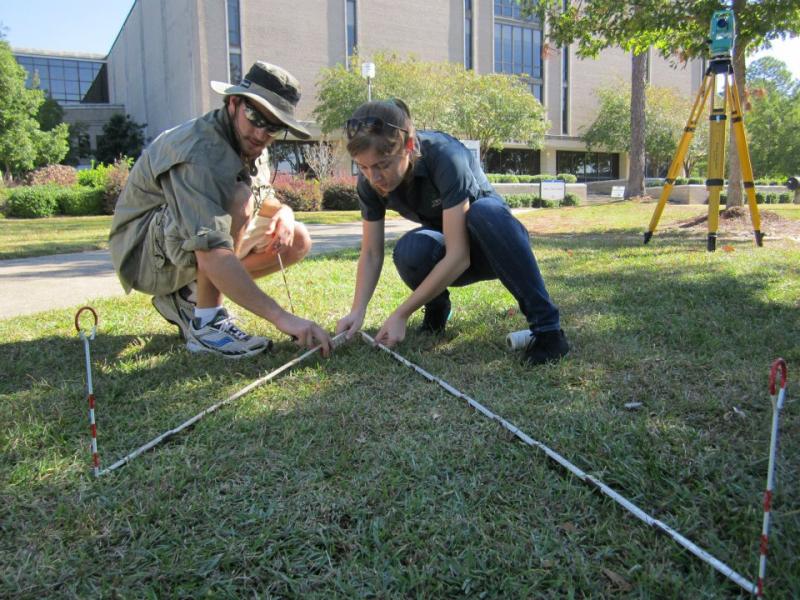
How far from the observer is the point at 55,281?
17.8ft

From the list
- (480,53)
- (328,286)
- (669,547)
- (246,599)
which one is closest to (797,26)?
(328,286)

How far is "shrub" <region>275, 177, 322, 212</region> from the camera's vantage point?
59.1ft

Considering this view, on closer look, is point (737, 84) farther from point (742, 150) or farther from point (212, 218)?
point (212, 218)

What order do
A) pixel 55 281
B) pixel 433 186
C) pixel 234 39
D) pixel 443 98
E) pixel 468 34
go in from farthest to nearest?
pixel 468 34 → pixel 234 39 → pixel 443 98 → pixel 55 281 → pixel 433 186

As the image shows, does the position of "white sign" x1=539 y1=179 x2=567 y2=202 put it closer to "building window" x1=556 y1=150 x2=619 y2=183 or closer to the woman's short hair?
the woman's short hair

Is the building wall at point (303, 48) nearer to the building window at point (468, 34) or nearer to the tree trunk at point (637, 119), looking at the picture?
the building window at point (468, 34)

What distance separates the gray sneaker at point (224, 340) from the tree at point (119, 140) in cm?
4238

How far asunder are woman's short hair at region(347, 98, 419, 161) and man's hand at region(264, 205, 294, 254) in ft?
3.25

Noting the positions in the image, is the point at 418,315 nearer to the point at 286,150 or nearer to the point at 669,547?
the point at 669,547

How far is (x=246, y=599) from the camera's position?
1.32 metres

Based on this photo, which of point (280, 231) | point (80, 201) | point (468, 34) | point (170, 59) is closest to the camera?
point (280, 231)

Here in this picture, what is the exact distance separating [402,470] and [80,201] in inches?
721

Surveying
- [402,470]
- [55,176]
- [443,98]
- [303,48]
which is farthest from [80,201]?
[303,48]

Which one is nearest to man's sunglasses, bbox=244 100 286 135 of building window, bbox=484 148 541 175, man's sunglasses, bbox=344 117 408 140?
man's sunglasses, bbox=344 117 408 140
